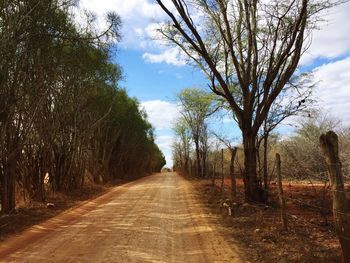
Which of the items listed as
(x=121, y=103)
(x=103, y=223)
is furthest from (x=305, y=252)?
(x=121, y=103)

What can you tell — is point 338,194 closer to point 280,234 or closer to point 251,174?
point 280,234

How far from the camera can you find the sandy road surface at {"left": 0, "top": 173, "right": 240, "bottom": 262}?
25.6 ft

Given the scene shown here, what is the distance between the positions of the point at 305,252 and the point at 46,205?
1059 cm

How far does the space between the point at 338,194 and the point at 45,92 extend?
10822mm

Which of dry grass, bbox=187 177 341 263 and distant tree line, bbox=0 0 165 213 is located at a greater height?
distant tree line, bbox=0 0 165 213

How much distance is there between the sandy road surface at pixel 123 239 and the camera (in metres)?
7.82

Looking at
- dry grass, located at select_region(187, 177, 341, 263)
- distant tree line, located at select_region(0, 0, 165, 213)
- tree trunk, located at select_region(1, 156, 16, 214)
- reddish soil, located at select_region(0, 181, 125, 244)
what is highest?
distant tree line, located at select_region(0, 0, 165, 213)

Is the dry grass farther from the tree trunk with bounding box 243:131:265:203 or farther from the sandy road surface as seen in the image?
the sandy road surface

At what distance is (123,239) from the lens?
30.7 ft

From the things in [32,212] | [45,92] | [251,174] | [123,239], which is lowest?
[123,239]

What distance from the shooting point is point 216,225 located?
38.4 feet

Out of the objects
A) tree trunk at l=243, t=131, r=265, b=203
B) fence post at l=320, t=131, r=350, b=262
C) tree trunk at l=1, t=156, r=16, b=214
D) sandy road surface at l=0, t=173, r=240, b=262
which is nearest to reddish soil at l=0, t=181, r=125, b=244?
tree trunk at l=1, t=156, r=16, b=214

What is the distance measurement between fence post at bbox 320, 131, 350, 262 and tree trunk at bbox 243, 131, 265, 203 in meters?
8.60

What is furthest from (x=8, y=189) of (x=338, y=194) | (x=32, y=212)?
(x=338, y=194)
